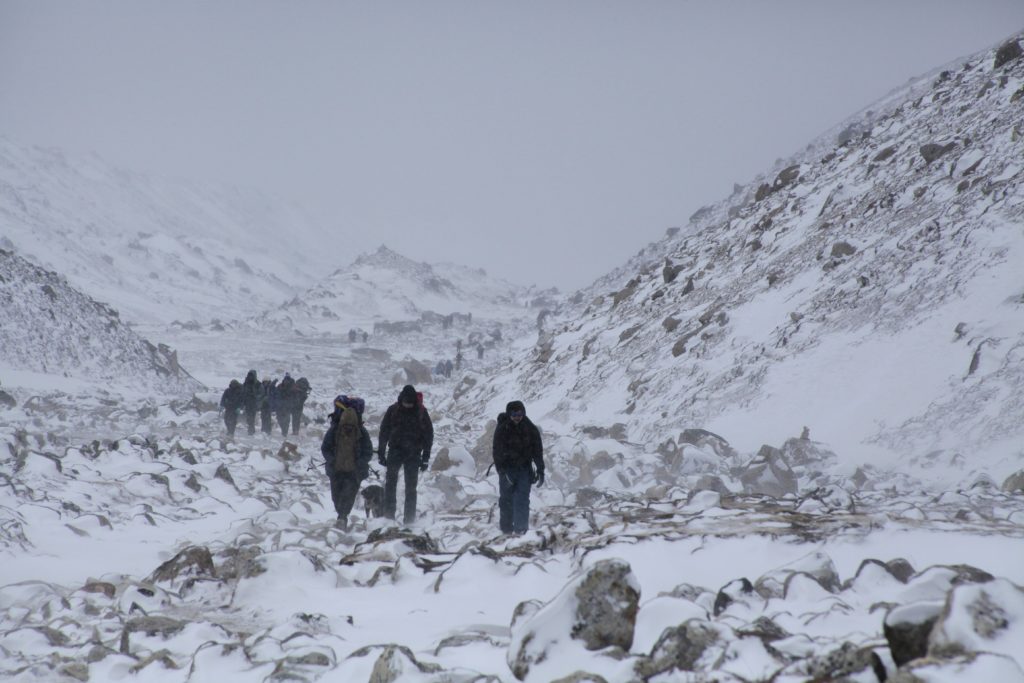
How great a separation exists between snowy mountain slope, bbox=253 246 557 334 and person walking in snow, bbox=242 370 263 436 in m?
55.2

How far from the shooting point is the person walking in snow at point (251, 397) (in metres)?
20.8

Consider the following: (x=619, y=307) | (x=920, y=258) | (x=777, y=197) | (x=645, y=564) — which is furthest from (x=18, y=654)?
(x=777, y=197)

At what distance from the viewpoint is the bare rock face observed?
3312mm

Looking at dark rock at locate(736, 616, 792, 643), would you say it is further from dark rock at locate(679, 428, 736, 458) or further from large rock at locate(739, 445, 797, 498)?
dark rock at locate(679, 428, 736, 458)

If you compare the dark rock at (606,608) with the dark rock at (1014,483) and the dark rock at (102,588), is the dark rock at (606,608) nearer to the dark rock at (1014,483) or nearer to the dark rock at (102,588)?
the dark rock at (102,588)

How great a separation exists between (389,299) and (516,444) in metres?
84.6

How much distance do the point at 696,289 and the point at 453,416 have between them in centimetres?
970

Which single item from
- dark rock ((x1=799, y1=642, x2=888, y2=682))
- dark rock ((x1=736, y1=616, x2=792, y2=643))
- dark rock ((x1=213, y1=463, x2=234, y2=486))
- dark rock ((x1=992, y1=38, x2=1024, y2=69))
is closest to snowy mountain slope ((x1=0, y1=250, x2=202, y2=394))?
dark rock ((x1=213, y1=463, x2=234, y2=486))

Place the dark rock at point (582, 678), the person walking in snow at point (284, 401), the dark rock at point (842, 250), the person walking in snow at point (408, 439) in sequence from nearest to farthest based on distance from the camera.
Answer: the dark rock at point (582, 678)
the person walking in snow at point (408, 439)
the dark rock at point (842, 250)
the person walking in snow at point (284, 401)

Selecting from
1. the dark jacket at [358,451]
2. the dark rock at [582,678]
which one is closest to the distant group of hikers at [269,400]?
the dark jacket at [358,451]

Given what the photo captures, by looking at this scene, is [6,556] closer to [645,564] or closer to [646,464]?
[645,564]

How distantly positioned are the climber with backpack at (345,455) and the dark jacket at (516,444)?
5.59 ft

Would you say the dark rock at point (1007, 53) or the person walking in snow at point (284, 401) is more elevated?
the dark rock at point (1007, 53)

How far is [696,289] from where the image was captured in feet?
74.4
